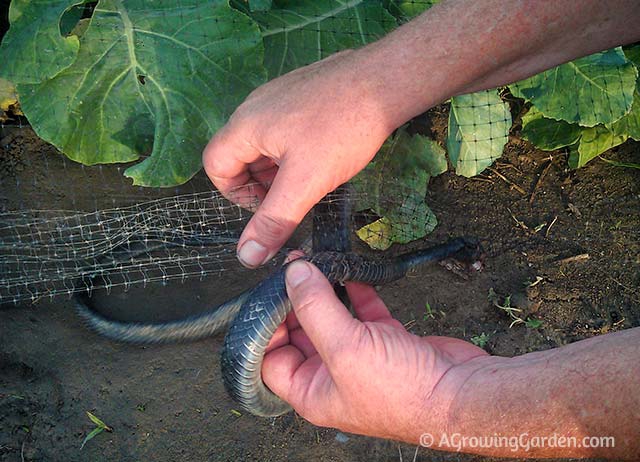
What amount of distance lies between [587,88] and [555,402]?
148 cm

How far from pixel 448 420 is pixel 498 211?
143cm

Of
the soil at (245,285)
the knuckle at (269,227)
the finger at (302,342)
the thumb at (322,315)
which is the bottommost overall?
the soil at (245,285)

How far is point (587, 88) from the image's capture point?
7.30ft

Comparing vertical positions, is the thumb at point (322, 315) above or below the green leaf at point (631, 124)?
below

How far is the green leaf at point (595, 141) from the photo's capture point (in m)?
2.43

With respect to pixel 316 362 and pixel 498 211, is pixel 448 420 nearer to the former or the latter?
pixel 316 362

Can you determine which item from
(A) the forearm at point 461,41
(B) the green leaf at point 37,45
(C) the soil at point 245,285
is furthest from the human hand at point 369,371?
(B) the green leaf at point 37,45

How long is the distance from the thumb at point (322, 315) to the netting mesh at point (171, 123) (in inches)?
22.3

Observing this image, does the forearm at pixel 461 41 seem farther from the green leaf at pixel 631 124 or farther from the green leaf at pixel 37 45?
the green leaf at pixel 631 124

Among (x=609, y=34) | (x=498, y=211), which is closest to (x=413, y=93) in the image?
(x=609, y=34)

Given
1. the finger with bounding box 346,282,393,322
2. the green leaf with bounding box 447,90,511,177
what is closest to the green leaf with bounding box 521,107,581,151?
the green leaf with bounding box 447,90,511,177

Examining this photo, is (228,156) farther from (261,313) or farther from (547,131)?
(547,131)

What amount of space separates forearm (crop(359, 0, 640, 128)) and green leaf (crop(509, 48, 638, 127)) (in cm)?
79

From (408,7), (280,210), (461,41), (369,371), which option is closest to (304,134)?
(280,210)
